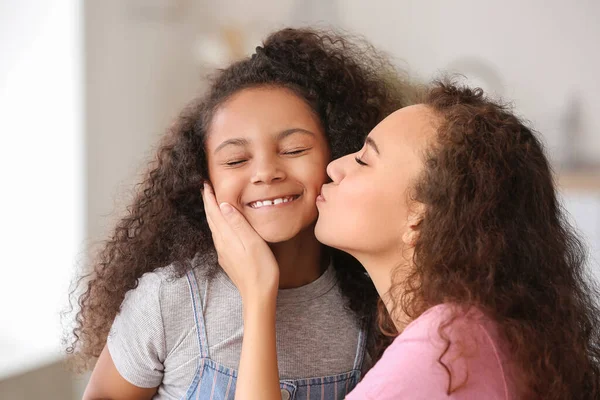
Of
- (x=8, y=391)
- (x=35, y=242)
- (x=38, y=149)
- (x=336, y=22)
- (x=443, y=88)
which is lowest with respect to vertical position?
(x=8, y=391)

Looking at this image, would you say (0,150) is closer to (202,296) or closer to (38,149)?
(38,149)

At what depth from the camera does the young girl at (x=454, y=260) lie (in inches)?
41.4

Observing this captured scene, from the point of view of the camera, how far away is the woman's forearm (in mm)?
1194

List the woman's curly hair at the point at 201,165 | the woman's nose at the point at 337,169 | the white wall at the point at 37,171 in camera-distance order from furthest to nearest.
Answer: the white wall at the point at 37,171 → the woman's curly hair at the point at 201,165 → the woman's nose at the point at 337,169

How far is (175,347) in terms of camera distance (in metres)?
1.35

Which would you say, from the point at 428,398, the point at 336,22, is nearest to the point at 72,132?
the point at 336,22

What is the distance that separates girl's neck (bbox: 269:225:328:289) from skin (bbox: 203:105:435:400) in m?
0.14

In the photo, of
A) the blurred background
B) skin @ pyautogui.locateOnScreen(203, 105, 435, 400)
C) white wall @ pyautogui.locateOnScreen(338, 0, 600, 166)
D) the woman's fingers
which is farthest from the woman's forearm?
white wall @ pyautogui.locateOnScreen(338, 0, 600, 166)

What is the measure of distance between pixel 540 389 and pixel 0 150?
1.72 m

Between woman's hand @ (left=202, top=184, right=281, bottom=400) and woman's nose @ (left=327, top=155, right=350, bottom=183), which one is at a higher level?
woman's nose @ (left=327, top=155, right=350, bottom=183)

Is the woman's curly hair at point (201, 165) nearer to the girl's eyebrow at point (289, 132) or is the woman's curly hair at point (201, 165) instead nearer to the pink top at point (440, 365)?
the girl's eyebrow at point (289, 132)

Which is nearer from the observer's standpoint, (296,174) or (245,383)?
(245,383)

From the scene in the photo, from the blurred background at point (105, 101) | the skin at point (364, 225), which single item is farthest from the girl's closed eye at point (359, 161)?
the blurred background at point (105, 101)

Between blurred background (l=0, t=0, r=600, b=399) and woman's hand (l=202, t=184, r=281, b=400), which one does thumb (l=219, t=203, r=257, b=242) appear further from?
blurred background (l=0, t=0, r=600, b=399)
